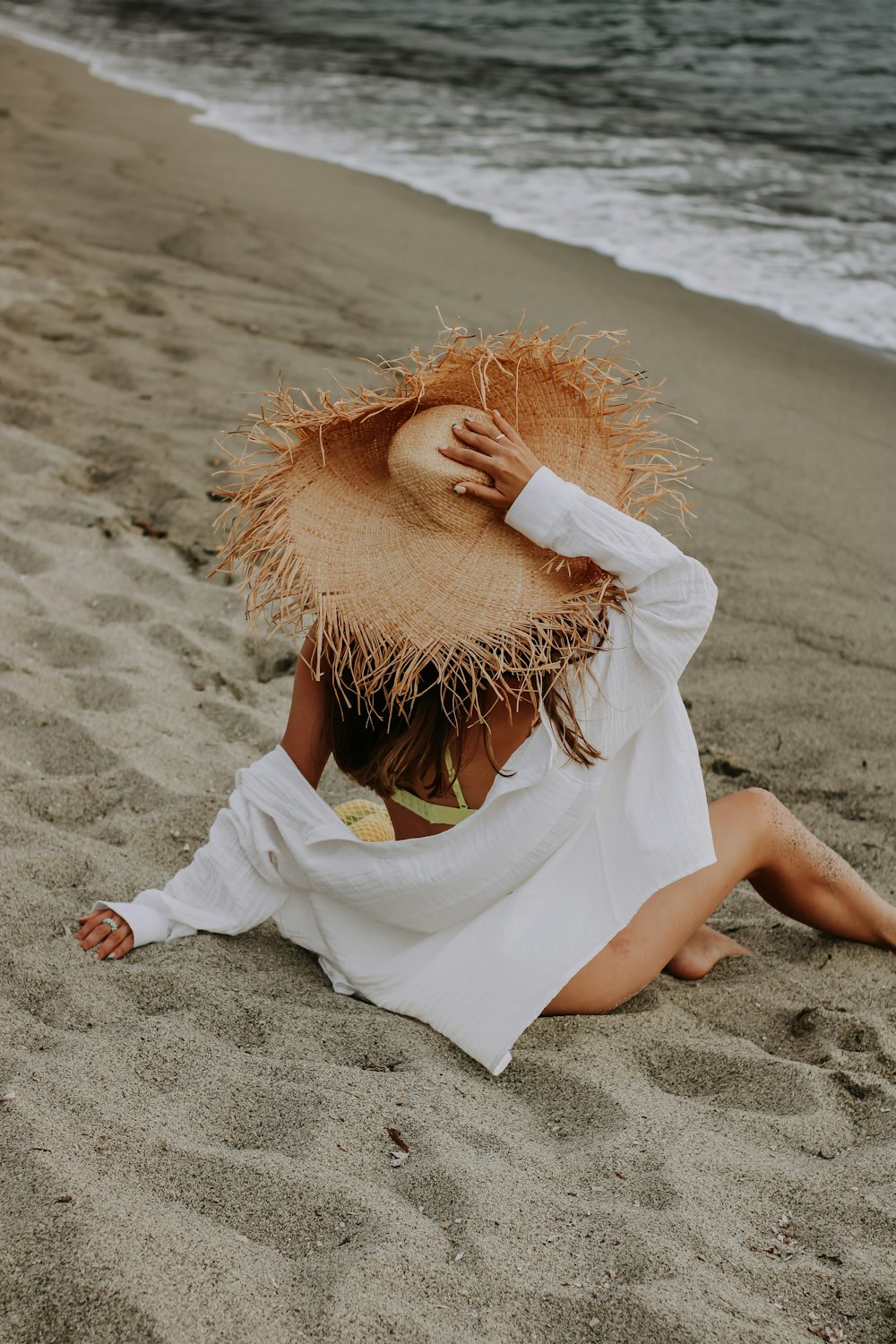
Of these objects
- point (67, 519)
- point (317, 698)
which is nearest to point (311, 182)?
point (67, 519)

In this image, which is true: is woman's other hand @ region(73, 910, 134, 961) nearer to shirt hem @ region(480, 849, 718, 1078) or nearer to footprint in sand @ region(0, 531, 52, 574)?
shirt hem @ region(480, 849, 718, 1078)

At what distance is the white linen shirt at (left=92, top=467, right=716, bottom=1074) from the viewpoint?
6.43 ft

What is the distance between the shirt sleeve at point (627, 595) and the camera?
175 centimetres

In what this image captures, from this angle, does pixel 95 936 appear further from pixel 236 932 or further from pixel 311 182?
pixel 311 182

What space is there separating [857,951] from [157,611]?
82.9 inches

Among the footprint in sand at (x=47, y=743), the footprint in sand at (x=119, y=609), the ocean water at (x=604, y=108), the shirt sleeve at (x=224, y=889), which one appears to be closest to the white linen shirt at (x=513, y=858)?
the shirt sleeve at (x=224, y=889)

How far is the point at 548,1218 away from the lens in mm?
1623

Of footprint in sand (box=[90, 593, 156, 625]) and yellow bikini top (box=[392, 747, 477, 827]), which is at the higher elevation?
yellow bikini top (box=[392, 747, 477, 827])

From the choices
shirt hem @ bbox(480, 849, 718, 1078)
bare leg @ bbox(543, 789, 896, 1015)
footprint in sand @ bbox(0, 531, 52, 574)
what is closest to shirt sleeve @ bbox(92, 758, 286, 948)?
shirt hem @ bbox(480, 849, 718, 1078)

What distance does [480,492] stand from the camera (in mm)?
1747

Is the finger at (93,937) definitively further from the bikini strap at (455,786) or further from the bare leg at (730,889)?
the bare leg at (730,889)

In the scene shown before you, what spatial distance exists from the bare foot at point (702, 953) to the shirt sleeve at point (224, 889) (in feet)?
2.65

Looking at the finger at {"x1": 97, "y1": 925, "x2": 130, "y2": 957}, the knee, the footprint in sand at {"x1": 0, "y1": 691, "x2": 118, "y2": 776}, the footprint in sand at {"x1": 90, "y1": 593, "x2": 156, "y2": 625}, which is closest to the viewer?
the finger at {"x1": 97, "y1": 925, "x2": 130, "y2": 957}

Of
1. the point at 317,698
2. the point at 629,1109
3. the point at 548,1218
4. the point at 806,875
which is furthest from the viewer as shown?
the point at 806,875
